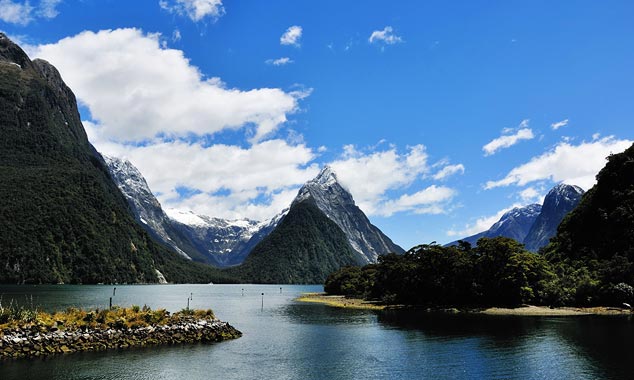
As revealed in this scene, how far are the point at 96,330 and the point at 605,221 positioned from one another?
14732 centimetres

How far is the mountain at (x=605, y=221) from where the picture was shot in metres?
A: 141

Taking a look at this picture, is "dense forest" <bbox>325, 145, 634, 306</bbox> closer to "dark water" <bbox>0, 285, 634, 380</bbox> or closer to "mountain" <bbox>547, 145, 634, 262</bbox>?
"mountain" <bbox>547, 145, 634, 262</bbox>

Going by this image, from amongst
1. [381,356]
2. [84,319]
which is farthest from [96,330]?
[381,356]

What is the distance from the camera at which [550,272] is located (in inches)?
5005

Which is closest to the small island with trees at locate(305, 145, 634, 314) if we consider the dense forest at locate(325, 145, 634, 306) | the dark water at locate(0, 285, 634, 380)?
the dense forest at locate(325, 145, 634, 306)

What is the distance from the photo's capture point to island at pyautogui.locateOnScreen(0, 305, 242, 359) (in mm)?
55688

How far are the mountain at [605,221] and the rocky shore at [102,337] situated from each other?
11040cm

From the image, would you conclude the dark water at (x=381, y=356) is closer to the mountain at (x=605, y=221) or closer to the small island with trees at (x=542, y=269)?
the small island with trees at (x=542, y=269)

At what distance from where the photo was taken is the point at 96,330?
203 feet

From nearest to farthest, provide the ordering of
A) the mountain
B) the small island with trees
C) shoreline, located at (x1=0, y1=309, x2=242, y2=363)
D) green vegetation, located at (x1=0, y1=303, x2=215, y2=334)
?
shoreline, located at (x1=0, y1=309, x2=242, y2=363) → green vegetation, located at (x1=0, y1=303, x2=215, y2=334) → the small island with trees → the mountain

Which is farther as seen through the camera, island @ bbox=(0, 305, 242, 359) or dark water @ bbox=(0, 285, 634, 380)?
island @ bbox=(0, 305, 242, 359)

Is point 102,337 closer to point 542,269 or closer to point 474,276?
point 474,276

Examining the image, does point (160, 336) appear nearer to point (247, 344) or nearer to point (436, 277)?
point (247, 344)

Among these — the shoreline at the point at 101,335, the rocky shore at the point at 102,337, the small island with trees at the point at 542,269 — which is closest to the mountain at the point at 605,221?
the small island with trees at the point at 542,269
